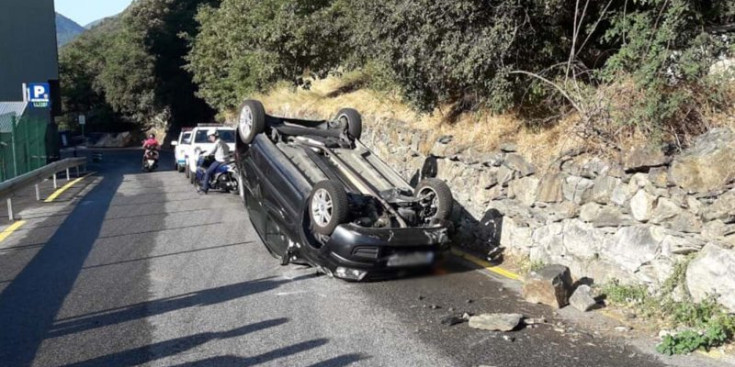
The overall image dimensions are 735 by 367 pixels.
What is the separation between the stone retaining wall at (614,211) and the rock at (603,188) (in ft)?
0.04

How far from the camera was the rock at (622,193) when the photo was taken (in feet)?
23.0

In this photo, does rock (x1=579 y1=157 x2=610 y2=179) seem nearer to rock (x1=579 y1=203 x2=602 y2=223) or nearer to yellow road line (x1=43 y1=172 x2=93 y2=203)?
rock (x1=579 y1=203 x2=602 y2=223)

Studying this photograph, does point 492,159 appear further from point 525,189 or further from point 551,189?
point 551,189

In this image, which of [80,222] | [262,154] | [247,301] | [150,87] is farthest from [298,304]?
[150,87]

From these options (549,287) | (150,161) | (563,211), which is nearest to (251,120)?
(563,211)

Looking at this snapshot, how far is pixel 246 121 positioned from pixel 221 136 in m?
9.95

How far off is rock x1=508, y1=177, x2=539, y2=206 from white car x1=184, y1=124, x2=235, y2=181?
11347 mm

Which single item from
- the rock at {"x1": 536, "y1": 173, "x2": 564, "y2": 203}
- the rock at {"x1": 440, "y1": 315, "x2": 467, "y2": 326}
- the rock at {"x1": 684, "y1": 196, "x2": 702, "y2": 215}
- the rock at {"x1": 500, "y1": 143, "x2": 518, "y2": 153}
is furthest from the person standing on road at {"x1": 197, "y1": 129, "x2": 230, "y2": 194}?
the rock at {"x1": 684, "y1": 196, "x2": 702, "y2": 215}

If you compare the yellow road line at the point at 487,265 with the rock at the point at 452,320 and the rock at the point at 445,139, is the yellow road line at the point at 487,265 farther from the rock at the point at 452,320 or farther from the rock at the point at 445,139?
the rock at the point at 445,139

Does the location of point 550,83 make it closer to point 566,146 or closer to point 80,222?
point 566,146

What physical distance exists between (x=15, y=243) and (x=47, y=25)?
32.5m

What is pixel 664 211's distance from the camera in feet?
21.3

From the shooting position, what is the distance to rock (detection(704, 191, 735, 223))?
577 cm

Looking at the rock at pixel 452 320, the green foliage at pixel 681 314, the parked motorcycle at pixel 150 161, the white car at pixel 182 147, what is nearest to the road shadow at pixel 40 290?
the rock at pixel 452 320
